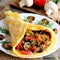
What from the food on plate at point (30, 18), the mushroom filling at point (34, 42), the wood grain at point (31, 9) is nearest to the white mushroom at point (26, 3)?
the wood grain at point (31, 9)

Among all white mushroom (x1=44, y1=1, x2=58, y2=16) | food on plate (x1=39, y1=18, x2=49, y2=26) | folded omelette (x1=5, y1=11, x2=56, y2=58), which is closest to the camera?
folded omelette (x1=5, y1=11, x2=56, y2=58)

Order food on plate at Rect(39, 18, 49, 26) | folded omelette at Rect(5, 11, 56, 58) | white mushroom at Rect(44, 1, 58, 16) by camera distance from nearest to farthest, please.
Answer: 1. folded omelette at Rect(5, 11, 56, 58)
2. food on plate at Rect(39, 18, 49, 26)
3. white mushroom at Rect(44, 1, 58, 16)

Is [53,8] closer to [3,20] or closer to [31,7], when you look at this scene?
[31,7]

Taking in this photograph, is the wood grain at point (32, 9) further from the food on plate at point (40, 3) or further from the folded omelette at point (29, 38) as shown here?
the folded omelette at point (29, 38)

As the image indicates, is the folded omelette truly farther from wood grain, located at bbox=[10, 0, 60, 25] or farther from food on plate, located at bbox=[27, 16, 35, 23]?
wood grain, located at bbox=[10, 0, 60, 25]

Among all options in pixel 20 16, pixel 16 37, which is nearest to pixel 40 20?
pixel 20 16

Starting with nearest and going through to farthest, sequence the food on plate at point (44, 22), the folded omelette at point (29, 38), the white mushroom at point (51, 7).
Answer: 1. the folded omelette at point (29, 38)
2. the food on plate at point (44, 22)
3. the white mushroom at point (51, 7)

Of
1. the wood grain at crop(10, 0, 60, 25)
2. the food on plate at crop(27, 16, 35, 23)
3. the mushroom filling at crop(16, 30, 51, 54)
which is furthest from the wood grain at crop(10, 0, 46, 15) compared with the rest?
the mushroom filling at crop(16, 30, 51, 54)

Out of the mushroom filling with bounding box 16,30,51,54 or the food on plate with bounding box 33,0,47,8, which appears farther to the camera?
the food on plate with bounding box 33,0,47,8

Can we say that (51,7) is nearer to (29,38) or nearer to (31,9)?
(31,9)
